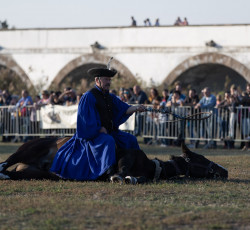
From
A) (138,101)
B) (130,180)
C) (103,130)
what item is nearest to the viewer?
(130,180)

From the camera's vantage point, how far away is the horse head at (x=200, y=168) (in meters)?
8.98

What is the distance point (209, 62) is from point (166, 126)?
14775 millimetres

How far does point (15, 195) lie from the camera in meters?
7.61

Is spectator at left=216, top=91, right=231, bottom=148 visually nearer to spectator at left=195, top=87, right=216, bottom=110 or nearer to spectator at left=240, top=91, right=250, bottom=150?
spectator at left=195, top=87, right=216, bottom=110

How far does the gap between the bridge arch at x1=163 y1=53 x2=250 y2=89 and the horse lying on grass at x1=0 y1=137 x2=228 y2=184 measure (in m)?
22.5

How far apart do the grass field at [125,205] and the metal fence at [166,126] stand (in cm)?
643

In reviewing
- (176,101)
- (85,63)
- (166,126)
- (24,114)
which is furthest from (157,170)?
(85,63)

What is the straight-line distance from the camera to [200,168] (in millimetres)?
9016

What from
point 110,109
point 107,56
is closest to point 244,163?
point 110,109

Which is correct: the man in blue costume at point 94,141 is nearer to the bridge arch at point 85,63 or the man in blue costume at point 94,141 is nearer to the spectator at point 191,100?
the spectator at point 191,100

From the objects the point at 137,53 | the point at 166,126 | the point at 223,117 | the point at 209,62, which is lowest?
the point at 166,126

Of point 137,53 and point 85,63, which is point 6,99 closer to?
point 137,53

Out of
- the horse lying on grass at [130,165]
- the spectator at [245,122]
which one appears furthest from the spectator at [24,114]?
the horse lying on grass at [130,165]

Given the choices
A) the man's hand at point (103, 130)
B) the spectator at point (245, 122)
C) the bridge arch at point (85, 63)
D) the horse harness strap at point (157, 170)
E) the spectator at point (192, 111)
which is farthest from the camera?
the bridge arch at point (85, 63)
